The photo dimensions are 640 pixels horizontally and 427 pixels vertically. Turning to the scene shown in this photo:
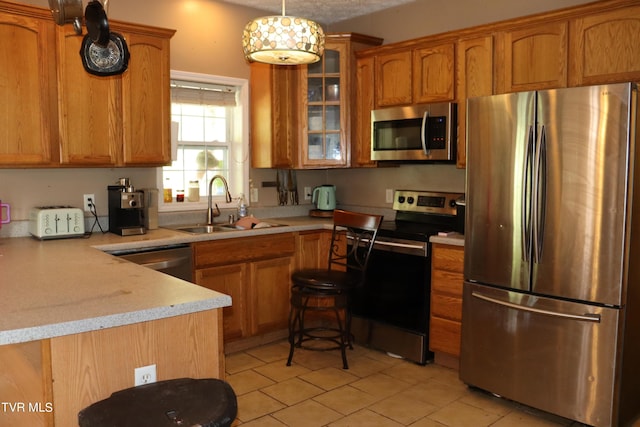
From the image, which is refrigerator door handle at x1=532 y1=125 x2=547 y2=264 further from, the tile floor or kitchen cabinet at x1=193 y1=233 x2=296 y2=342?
kitchen cabinet at x1=193 y1=233 x2=296 y2=342

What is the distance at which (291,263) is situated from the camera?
4.17 metres

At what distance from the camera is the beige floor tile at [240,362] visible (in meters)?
3.62

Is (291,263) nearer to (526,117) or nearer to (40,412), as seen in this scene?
(526,117)

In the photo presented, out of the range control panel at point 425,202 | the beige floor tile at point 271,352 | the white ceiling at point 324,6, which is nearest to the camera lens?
the beige floor tile at point 271,352

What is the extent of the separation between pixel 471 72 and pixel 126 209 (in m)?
2.42

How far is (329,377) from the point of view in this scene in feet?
11.4

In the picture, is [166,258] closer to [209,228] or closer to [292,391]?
[209,228]

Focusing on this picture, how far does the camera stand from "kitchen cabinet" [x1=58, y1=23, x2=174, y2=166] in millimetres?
3328

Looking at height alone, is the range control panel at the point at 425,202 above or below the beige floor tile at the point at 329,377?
above

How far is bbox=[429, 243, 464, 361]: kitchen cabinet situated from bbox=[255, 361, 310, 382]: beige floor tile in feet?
2.88

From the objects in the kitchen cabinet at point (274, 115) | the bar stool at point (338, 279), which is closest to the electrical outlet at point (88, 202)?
the kitchen cabinet at point (274, 115)

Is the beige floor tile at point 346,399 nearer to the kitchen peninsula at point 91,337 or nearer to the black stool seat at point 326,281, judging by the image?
the black stool seat at point 326,281

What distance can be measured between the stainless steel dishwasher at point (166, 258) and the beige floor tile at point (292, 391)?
88cm

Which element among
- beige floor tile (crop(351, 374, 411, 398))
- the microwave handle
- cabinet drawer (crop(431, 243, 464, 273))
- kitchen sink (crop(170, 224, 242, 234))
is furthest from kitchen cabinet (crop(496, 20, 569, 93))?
kitchen sink (crop(170, 224, 242, 234))
